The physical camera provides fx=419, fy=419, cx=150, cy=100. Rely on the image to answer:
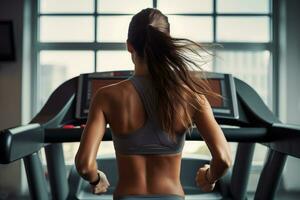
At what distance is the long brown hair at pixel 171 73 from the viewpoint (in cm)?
103

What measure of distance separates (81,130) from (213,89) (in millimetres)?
592

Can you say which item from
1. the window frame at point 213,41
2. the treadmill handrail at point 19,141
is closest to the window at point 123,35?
the window frame at point 213,41

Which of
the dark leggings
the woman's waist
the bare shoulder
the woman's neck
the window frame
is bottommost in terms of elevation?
the dark leggings

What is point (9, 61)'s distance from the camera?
3750 millimetres

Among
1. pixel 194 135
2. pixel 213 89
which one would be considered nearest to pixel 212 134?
pixel 194 135

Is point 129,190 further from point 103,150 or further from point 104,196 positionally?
point 103,150

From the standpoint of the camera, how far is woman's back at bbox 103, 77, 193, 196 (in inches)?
41.1

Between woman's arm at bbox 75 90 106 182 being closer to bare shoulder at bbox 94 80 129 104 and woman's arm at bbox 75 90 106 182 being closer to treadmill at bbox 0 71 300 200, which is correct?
bare shoulder at bbox 94 80 129 104

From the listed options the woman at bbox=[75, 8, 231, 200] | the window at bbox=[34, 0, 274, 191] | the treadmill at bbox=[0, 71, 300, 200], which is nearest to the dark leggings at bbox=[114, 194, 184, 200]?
the woman at bbox=[75, 8, 231, 200]

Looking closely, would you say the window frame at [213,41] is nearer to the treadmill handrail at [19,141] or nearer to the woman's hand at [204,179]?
the treadmill handrail at [19,141]

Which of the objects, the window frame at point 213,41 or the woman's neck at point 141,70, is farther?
the window frame at point 213,41

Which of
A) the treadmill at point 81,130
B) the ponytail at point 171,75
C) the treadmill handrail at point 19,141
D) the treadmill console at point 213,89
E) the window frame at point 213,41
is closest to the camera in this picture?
the ponytail at point 171,75

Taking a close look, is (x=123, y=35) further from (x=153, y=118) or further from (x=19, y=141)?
(x=153, y=118)

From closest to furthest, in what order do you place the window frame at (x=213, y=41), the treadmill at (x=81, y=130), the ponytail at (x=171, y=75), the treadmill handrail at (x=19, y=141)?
the ponytail at (x=171, y=75) < the treadmill handrail at (x=19, y=141) < the treadmill at (x=81, y=130) < the window frame at (x=213, y=41)
